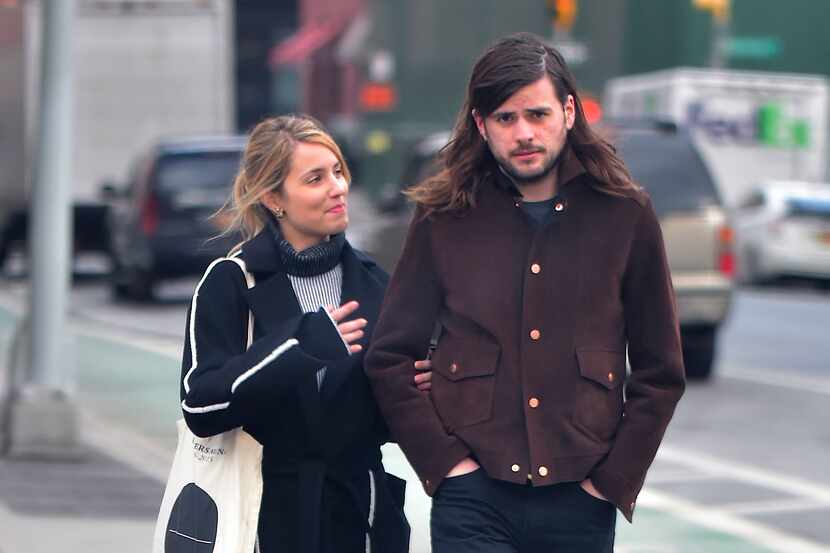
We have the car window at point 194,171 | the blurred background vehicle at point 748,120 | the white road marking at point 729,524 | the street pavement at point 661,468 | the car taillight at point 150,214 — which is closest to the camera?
the street pavement at point 661,468

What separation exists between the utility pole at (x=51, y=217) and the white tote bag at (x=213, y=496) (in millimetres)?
5114

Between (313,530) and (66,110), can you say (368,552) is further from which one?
(66,110)

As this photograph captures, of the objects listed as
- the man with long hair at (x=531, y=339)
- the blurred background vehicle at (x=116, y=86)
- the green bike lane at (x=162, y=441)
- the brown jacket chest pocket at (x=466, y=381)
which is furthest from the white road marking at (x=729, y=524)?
the blurred background vehicle at (x=116, y=86)

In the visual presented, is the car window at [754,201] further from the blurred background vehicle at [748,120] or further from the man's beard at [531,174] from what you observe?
the man's beard at [531,174]

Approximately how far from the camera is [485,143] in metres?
3.63

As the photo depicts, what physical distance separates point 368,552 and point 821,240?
66.9 ft

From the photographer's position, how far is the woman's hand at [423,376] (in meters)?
3.51

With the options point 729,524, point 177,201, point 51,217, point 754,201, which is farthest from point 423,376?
point 754,201

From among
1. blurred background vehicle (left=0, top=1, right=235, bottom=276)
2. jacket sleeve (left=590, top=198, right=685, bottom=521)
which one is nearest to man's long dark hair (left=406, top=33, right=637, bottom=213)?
jacket sleeve (left=590, top=198, right=685, bottom=521)

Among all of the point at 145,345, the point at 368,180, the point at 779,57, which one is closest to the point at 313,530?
the point at 145,345

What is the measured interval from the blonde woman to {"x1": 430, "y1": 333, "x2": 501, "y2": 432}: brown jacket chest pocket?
75 mm

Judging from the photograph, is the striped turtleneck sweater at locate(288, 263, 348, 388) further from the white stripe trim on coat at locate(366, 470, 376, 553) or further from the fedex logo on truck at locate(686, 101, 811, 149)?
the fedex logo on truck at locate(686, 101, 811, 149)

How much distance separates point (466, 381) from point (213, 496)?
1.87 ft

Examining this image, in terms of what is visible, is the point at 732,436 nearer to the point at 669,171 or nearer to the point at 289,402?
the point at 669,171
